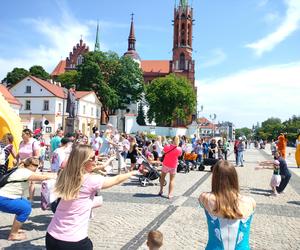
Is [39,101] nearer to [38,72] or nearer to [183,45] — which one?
[38,72]

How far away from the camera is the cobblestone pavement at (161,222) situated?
6336 mm

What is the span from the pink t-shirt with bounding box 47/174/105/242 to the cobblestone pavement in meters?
2.76

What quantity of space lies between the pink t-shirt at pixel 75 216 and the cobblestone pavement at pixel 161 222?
276 cm

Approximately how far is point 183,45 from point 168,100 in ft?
86.3

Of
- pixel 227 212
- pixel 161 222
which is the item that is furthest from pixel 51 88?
pixel 227 212

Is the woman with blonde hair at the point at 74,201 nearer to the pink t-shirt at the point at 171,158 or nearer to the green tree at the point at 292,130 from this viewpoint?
the pink t-shirt at the point at 171,158

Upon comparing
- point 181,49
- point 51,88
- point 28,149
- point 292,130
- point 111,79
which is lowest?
point 28,149

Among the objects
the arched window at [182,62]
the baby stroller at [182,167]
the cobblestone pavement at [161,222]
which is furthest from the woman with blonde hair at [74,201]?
the arched window at [182,62]

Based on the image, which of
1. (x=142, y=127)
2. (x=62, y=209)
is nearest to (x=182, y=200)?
(x=62, y=209)

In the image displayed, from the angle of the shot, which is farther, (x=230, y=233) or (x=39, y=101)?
(x=39, y=101)

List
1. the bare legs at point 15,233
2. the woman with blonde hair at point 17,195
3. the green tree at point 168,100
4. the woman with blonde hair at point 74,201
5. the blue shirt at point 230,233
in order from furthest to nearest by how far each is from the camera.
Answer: the green tree at point 168,100 → the bare legs at point 15,233 → the woman with blonde hair at point 17,195 → the woman with blonde hair at point 74,201 → the blue shirt at point 230,233

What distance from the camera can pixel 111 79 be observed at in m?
71.6

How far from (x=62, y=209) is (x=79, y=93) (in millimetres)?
60568

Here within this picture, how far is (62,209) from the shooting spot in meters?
3.42
